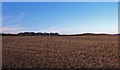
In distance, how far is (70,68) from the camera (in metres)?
9.18

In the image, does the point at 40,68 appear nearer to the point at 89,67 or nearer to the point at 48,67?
the point at 48,67

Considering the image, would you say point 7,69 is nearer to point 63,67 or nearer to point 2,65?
point 2,65

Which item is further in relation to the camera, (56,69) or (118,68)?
(118,68)

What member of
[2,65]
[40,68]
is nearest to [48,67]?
[40,68]

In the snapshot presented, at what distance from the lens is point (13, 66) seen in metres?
9.59

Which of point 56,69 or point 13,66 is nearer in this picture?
point 56,69

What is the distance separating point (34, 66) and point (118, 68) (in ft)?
20.0

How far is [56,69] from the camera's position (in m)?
9.02

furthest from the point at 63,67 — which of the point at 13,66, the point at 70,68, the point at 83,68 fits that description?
the point at 13,66

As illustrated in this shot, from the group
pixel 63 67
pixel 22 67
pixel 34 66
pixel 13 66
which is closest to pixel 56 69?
pixel 63 67

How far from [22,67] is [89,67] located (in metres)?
4.75

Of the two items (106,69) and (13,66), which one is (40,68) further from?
(106,69)

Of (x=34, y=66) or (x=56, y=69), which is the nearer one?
(x=56, y=69)

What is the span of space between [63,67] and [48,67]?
105 centimetres
